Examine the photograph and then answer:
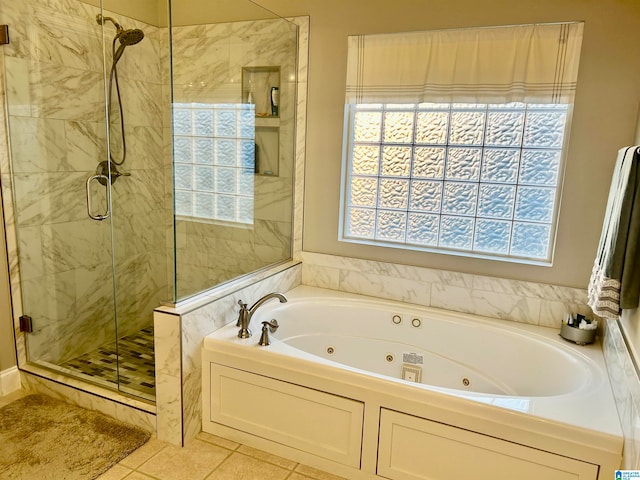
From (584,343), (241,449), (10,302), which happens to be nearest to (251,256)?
(241,449)

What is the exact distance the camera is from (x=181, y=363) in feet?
7.29

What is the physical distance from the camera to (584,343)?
2.46 m

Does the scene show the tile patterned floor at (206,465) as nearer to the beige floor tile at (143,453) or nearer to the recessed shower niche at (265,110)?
the beige floor tile at (143,453)

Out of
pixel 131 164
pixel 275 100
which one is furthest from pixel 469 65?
pixel 131 164

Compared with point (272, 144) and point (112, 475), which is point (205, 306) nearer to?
point (112, 475)

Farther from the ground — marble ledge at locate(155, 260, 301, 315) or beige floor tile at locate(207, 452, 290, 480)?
marble ledge at locate(155, 260, 301, 315)

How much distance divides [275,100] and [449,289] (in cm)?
171

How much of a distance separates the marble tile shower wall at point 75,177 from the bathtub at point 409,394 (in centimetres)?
105

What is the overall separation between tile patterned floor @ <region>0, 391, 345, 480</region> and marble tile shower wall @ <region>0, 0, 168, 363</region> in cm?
106

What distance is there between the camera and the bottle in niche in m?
3.10

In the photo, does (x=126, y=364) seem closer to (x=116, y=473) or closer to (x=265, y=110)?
(x=116, y=473)

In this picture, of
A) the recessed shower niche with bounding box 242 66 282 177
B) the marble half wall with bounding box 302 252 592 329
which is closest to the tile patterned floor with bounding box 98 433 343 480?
the marble half wall with bounding box 302 252 592 329

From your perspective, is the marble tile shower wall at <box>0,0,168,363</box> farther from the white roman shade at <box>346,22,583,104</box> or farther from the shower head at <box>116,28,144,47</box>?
the white roman shade at <box>346,22,583,104</box>

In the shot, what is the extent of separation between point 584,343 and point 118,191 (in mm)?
3068
